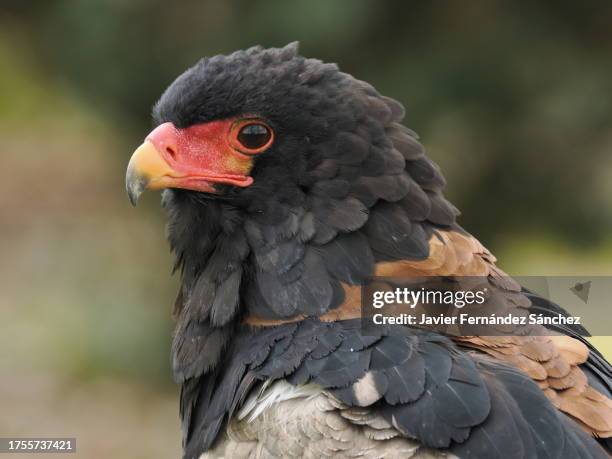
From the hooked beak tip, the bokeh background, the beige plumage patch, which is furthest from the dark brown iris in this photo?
the bokeh background

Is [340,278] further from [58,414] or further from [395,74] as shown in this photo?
[58,414]

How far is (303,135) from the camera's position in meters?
3.80

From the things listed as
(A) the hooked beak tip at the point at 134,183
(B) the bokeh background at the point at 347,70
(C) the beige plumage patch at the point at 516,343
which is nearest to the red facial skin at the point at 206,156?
(A) the hooked beak tip at the point at 134,183

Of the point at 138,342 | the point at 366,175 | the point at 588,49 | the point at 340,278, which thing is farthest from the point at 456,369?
the point at 138,342

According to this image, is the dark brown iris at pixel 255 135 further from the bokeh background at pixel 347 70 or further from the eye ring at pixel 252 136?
the bokeh background at pixel 347 70

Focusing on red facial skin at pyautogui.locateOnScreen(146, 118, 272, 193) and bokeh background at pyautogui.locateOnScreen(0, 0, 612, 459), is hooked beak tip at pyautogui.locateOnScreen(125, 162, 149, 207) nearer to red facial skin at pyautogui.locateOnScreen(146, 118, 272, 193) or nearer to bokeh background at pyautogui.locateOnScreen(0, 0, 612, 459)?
red facial skin at pyautogui.locateOnScreen(146, 118, 272, 193)

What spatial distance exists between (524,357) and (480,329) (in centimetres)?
19

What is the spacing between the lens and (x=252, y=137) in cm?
385

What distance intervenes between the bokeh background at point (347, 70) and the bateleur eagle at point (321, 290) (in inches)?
166

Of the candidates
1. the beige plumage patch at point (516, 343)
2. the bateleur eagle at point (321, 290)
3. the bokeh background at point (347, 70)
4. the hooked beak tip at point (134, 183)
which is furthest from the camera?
the bokeh background at point (347, 70)

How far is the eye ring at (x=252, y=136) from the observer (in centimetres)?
383

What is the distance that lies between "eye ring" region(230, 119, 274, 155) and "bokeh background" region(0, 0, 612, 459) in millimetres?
4340

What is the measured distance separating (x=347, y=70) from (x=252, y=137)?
16.0 feet

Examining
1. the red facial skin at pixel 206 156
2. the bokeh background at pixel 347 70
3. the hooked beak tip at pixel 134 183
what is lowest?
the hooked beak tip at pixel 134 183
